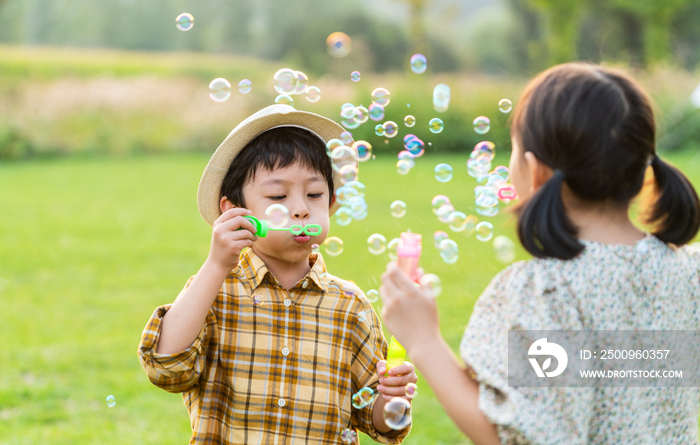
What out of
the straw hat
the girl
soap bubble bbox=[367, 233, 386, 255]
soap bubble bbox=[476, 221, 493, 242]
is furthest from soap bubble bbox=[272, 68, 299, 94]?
the girl

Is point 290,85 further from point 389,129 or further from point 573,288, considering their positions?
point 573,288

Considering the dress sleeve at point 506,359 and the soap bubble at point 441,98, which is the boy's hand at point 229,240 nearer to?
the dress sleeve at point 506,359

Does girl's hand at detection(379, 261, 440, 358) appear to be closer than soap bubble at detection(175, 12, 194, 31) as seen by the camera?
Yes

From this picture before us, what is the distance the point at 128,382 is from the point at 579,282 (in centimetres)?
305

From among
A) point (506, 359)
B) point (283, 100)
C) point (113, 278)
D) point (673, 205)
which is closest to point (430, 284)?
point (506, 359)

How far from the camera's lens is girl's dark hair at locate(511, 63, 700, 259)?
133cm

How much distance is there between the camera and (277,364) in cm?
171

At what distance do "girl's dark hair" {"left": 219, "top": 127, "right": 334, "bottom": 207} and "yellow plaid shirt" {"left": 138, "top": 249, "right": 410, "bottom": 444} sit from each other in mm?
215

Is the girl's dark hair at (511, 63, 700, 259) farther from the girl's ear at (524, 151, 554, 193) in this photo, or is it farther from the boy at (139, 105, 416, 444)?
the boy at (139, 105, 416, 444)

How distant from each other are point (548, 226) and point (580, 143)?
173mm

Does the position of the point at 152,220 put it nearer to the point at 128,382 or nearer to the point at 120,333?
the point at 120,333

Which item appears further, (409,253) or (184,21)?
(184,21)

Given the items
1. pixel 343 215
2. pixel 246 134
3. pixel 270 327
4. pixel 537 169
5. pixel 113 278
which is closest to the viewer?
pixel 537 169

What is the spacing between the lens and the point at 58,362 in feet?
13.1
